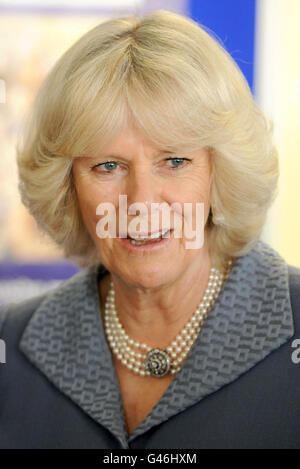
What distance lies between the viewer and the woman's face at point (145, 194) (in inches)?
44.5

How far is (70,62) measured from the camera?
1.18 metres

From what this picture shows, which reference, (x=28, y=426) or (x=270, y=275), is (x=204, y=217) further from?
(x=28, y=426)

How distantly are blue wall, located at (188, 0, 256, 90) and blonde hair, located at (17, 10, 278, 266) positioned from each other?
52 centimetres

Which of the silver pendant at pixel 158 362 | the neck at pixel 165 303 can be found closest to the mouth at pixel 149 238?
the neck at pixel 165 303

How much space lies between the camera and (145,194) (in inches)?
44.4

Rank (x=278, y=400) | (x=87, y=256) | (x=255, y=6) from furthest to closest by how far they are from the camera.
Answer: (x=255, y=6)
(x=87, y=256)
(x=278, y=400)

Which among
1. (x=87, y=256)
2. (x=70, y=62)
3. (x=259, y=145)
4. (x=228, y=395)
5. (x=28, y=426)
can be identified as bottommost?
(x=28, y=426)

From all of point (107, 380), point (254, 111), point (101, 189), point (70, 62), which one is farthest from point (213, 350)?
point (70, 62)

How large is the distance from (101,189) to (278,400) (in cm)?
50

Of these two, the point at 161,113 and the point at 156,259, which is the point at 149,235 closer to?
the point at 156,259

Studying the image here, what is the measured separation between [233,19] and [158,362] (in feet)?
3.33

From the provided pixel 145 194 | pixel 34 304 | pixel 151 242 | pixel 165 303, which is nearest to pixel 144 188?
pixel 145 194

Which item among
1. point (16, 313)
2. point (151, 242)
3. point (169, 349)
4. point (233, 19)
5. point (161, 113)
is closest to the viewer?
point (161, 113)

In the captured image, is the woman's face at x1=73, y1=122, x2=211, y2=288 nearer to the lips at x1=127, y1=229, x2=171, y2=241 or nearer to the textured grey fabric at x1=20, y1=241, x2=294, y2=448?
the lips at x1=127, y1=229, x2=171, y2=241
